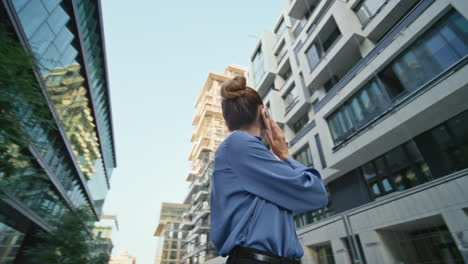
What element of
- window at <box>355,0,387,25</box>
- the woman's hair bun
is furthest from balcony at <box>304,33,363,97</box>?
the woman's hair bun

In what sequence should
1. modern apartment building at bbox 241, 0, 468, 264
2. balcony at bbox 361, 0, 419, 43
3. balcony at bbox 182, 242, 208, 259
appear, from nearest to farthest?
modern apartment building at bbox 241, 0, 468, 264, balcony at bbox 361, 0, 419, 43, balcony at bbox 182, 242, 208, 259

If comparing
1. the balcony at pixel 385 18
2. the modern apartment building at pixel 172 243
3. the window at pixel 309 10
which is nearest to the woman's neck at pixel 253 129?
the balcony at pixel 385 18

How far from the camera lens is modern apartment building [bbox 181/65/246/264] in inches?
1321

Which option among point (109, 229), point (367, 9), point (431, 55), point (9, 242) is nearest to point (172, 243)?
point (109, 229)

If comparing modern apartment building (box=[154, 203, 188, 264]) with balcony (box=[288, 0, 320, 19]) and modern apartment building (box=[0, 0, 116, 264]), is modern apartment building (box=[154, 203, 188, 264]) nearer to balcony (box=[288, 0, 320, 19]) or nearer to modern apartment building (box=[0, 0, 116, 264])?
modern apartment building (box=[0, 0, 116, 264])

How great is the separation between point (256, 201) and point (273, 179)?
136 mm

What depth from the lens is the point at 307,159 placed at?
52.2 feet

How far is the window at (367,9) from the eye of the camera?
11.7 m

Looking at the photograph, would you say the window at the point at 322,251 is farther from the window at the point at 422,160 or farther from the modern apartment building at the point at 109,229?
the modern apartment building at the point at 109,229

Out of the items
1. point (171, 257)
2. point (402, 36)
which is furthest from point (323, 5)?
point (171, 257)

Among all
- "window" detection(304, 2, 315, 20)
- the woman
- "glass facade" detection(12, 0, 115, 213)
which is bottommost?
the woman

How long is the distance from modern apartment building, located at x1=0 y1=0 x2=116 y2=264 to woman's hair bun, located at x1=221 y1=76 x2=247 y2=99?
194 inches

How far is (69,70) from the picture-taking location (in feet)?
46.0

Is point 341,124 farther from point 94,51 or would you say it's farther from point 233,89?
point 94,51
